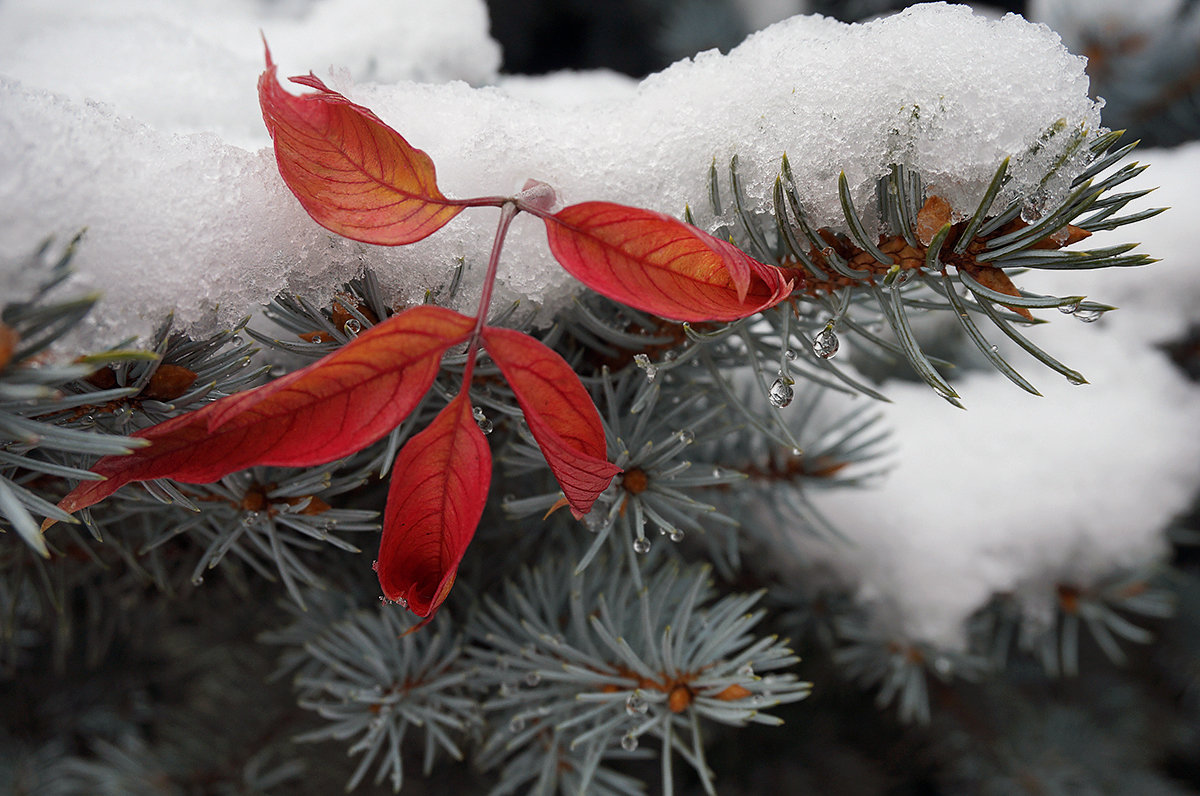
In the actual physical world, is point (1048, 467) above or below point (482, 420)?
above

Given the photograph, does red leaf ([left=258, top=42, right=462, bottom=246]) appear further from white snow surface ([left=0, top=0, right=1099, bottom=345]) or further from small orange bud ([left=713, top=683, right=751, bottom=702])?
small orange bud ([left=713, top=683, right=751, bottom=702])

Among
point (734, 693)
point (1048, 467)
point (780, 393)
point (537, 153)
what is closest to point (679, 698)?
point (734, 693)

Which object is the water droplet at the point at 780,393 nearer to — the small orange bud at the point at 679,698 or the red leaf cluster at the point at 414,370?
the red leaf cluster at the point at 414,370

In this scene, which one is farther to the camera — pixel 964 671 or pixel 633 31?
pixel 633 31

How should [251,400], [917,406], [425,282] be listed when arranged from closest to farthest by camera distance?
[251,400]
[425,282]
[917,406]

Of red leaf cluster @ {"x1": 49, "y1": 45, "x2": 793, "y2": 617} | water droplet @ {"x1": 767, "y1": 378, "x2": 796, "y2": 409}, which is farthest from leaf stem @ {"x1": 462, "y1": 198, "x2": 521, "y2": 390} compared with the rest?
water droplet @ {"x1": 767, "y1": 378, "x2": 796, "y2": 409}

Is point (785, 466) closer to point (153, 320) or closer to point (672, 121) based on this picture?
point (672, 121)

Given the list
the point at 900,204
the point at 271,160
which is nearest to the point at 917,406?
the point at 900,204

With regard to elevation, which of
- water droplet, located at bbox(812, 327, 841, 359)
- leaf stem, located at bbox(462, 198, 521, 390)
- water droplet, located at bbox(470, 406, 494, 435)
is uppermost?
water droplet, located at bbox(812, 327, 841, 359)

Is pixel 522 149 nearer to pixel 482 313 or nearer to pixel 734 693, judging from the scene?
pixel 482 313
